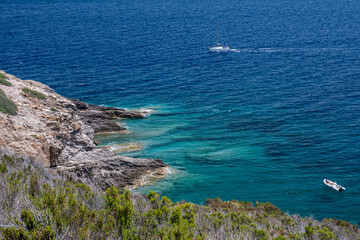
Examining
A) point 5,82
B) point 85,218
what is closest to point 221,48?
point 5,82

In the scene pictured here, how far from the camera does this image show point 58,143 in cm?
2473

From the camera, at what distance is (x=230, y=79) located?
64062 mm

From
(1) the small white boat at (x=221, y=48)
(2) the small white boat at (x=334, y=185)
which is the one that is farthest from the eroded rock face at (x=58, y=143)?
(1) the small white boat at (x=221, y=48)

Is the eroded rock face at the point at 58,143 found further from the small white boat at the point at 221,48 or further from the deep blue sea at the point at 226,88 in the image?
the small white boat at the point at 221,48

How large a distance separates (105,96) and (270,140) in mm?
29006

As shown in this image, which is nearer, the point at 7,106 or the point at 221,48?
the point at 7,106

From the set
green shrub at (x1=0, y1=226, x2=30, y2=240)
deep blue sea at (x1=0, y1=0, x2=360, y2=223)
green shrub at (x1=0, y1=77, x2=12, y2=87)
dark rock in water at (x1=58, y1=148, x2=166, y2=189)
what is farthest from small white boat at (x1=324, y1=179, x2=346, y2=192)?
green shrub at (x1=0, y1=77, x2=12, y2=87)

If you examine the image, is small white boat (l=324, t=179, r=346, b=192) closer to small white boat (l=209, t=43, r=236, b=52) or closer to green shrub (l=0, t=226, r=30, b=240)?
green shrub (l=0, t=226, r=30, b=240)

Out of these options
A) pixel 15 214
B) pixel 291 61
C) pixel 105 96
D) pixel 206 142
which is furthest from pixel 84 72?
pixel 15 214

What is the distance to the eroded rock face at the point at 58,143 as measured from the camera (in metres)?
22.3

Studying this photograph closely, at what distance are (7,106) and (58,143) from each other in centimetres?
428

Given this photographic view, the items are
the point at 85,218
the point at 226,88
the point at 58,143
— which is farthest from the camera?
the point at 226,88

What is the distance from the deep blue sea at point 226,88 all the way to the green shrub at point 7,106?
11638 millimetres

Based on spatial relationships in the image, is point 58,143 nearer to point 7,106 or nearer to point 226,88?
point 7,106
